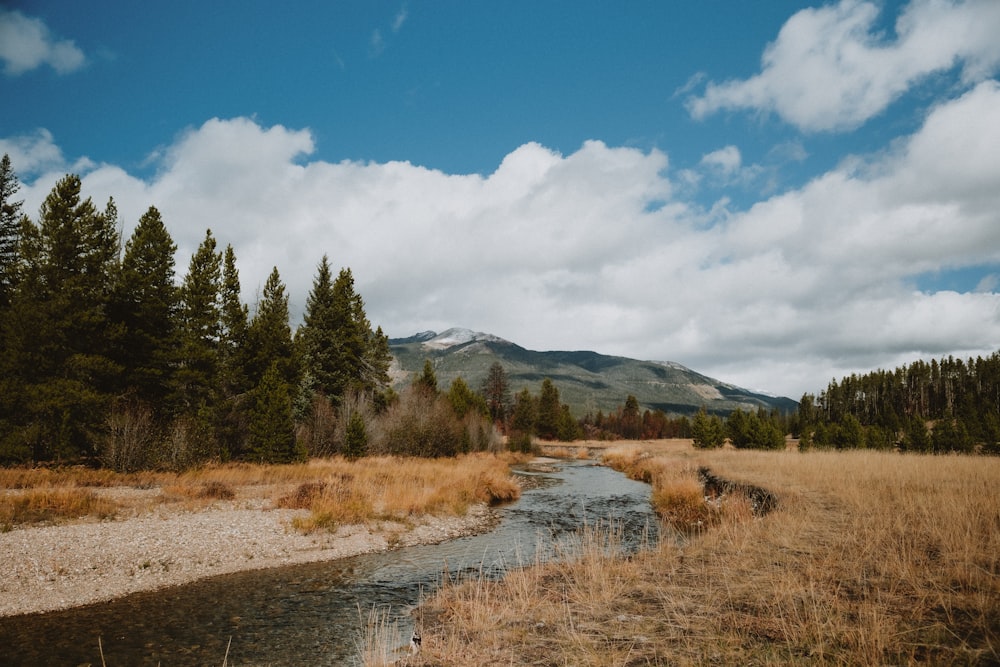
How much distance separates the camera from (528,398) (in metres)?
87.6

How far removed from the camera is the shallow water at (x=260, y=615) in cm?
826

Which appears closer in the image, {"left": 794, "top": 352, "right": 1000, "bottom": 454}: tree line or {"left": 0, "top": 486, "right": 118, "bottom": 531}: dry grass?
{"left": 0, "top": 486, "right": 118, "bottom": 531}: dry grass

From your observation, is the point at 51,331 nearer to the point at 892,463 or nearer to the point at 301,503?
the point at 301,503

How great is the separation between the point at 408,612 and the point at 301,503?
11.7 metres

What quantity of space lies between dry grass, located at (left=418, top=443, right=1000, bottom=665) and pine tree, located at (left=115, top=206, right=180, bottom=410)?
27.7m

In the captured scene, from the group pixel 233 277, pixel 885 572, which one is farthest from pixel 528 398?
pixel 885 572

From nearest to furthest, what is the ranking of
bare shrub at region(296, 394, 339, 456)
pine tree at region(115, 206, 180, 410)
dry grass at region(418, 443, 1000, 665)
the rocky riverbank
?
dry grass at region(418, 443, 1000, 665) → the rocky riverbank → pine tree at region(115, 206, 180, 410) → bare shrub at region(296, 394, 339, 456)

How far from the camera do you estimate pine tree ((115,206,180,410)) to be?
28750 millimetres

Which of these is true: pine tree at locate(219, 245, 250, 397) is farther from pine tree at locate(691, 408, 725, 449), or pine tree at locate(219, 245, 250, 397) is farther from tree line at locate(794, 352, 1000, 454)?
tree line at locate(794, 352, 1000, 454)

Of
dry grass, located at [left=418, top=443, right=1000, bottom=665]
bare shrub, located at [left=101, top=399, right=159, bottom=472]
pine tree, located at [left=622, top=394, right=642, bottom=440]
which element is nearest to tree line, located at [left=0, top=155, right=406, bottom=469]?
bare shrub, located at [left=101, top=399, right=159, bottom=472]

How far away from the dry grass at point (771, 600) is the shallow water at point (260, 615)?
1.93 metres

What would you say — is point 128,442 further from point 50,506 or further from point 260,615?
point 260,615

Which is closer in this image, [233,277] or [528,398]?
[233,277]

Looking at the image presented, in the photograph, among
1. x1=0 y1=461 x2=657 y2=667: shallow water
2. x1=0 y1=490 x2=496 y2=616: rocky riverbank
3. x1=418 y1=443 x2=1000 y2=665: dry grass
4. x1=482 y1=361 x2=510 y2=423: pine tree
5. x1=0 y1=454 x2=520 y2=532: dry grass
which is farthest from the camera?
x1=482 y1=361 x2=510 y2=423: pine tree
